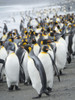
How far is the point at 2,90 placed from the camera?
5.42m

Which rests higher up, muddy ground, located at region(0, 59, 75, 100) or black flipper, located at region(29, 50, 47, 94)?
black flipper, located at region(29, 50, 47, 94)

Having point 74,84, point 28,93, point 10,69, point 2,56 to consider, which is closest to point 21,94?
point 28,93

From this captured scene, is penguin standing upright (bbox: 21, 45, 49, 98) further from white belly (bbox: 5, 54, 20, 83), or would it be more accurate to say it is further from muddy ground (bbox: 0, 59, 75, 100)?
white belly (bbox: 5, 54, 20, 83)

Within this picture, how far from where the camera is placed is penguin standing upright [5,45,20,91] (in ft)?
17.1

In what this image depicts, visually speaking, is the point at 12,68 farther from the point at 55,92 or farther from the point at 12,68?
the point at 55,92

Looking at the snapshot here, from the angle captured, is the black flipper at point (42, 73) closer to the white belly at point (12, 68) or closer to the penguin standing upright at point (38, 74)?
the penguin standing upright at point (38, 74)

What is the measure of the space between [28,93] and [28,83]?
0.83m

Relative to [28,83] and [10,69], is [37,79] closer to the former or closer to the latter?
[10,69]

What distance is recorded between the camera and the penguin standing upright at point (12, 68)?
5215 mm

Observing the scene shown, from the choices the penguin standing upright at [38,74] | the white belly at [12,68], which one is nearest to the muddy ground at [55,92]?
the penguin standing upright at [38,74]

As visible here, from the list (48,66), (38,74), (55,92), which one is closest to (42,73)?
(38,74)

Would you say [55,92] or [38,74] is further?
[55,92]

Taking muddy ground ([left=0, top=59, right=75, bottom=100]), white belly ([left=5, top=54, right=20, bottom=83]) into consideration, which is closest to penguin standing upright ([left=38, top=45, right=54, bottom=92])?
muddy ground ([left=0, top=59, right=75, bottom=100])

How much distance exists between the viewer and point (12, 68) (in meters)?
5.25
